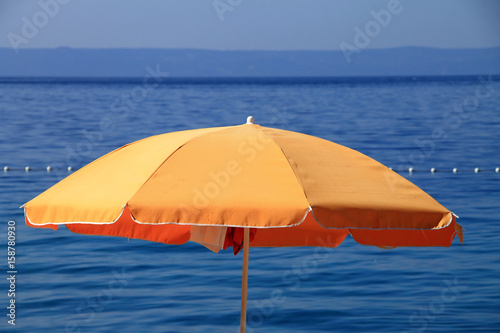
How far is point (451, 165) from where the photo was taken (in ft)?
79.2

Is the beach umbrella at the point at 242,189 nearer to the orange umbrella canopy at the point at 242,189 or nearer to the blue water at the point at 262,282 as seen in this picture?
the orange umbrella canopy at the point at 242,189

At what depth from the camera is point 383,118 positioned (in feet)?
143

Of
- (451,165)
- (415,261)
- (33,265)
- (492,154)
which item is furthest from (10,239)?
(492,154)

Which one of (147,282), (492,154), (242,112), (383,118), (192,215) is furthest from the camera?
(242,112)

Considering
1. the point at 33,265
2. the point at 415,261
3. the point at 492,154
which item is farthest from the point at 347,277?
the point at 492,154

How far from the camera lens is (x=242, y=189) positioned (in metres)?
3.76

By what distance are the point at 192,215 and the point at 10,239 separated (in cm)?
1093

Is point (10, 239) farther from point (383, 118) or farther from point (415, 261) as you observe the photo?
point (383, 118)

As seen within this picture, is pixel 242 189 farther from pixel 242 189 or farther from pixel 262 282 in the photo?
pixel 262 282

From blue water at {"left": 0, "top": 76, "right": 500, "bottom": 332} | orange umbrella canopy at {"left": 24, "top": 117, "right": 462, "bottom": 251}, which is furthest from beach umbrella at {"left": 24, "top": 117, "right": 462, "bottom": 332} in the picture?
blue water at {"left": 0, "top": 76, "right": 500, "bottom": 332}

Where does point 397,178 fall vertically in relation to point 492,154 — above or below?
above

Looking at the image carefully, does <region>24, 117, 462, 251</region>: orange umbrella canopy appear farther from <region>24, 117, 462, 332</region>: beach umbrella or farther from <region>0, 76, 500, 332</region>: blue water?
<region>0, 76, 500, 332</region>: blue water

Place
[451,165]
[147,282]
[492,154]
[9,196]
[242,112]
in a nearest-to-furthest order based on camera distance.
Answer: [147,282] → [9,196] → [451,165] → [492,154] → [242,112]

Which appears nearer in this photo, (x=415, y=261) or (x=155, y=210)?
(x=155, y=210)
